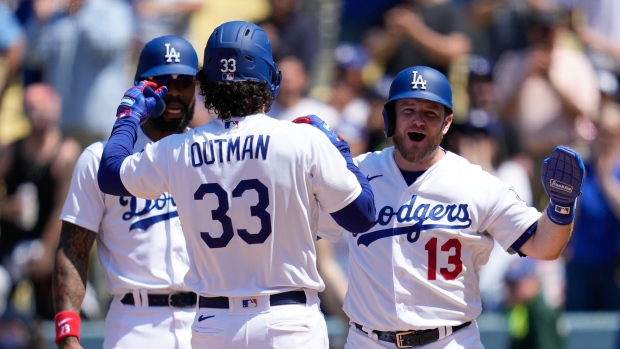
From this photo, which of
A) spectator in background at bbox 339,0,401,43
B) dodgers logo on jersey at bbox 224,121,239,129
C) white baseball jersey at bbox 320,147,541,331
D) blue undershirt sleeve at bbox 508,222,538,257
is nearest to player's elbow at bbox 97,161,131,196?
dodgers logo on jersey at bbox 224,121,239,129

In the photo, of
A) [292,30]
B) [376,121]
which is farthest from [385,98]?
[292,30]

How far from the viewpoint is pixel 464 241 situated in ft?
17.4

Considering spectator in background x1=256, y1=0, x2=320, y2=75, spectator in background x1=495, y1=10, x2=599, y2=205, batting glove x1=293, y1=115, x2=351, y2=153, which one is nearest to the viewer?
batting glove x1=293, y1=115, x2=351, y2=153

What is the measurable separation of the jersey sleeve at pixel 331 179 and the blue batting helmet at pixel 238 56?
0.42m

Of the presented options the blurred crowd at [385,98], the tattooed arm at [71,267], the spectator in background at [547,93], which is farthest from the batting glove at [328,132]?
the spectator in background at [547,93]

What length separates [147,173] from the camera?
4.72 meters

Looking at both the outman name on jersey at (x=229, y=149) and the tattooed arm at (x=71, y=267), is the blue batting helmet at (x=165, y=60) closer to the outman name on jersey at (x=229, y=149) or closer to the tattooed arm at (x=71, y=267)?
the tattooed arm at (x=71, y=267)

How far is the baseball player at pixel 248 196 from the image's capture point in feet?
15.1

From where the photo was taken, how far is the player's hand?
197 inches

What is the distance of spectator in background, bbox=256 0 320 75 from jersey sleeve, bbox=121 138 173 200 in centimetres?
553

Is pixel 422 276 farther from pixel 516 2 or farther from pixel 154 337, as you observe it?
pixel 516 2

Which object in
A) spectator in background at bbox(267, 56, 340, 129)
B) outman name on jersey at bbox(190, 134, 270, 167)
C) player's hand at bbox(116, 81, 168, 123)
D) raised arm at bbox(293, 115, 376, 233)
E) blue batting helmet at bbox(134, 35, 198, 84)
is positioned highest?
spectator in background at bbox(267, 56, 340, 129)

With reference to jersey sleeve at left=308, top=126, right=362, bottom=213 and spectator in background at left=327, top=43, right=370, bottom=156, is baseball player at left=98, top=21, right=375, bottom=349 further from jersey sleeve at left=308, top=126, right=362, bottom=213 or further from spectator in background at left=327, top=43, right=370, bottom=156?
spectator in background at left=327, top=43, right=370, bottom=156

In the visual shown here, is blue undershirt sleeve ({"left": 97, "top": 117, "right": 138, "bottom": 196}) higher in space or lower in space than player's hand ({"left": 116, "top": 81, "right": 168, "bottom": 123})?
lower
